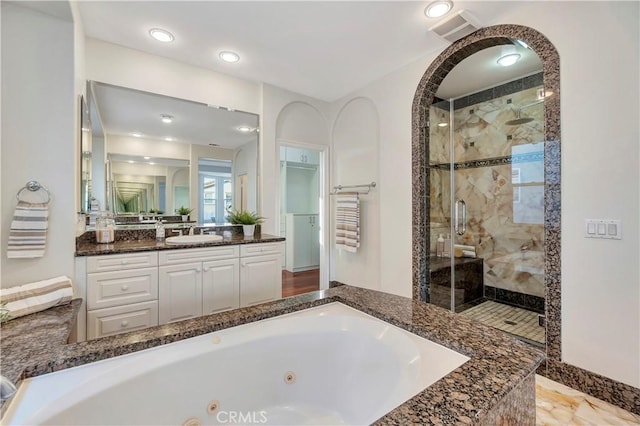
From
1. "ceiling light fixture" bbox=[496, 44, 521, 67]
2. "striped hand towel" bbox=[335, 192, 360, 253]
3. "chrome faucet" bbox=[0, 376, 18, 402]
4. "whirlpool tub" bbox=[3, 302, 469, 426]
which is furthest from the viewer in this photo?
"striped hand towel" bbox=[335, 192, 360, 253]

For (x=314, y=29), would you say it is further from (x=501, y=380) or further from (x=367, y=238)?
(x=501, y=380)

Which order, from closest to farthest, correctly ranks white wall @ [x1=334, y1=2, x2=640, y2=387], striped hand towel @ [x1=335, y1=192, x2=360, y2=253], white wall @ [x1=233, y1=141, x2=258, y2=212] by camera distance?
1. white wall @ [x1=334, y1=2, x2=640, y2=387]
2. white wall @ [x1=233, y1=141, x2=258, y2=212]
3. striped hand towel @ [x1=335, y1=192, x2=360, y2=253]

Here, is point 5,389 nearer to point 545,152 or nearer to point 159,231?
point 159,231

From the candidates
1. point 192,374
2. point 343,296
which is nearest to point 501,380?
point 343,296

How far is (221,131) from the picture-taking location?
3.11 meters

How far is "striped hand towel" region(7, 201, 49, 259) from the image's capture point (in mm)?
1677

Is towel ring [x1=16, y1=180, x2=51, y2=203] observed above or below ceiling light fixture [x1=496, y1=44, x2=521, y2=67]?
below

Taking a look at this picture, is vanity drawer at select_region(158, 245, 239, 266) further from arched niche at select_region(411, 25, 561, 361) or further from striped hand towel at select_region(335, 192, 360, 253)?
arched niche at select_region(411, 25, 561, 361)

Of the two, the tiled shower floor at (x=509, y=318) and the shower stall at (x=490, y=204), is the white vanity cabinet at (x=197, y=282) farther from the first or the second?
the tiled shower floor at (x=509, y=318)

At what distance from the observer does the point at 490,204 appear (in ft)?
11.5

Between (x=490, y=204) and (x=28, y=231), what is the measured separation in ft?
13.8

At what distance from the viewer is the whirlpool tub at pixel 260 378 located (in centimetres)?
97

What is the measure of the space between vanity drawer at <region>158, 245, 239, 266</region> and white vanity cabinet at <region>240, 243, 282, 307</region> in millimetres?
122

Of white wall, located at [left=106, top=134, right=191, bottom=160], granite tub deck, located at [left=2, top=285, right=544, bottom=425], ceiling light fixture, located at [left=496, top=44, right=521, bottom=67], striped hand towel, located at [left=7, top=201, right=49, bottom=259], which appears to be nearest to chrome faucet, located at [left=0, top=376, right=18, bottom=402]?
granite tub deck, located at [left=2, top=285, right=544, bottom=425]
